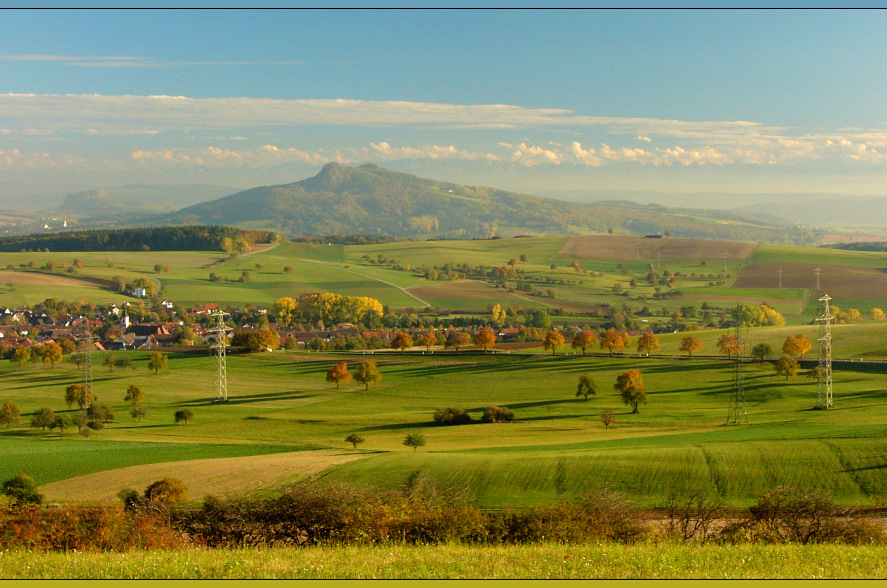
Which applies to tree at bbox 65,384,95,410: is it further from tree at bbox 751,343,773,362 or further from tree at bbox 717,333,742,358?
tree at bbox 751,343,773,362

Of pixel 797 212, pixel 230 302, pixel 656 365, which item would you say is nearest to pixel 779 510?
pixel 656 365

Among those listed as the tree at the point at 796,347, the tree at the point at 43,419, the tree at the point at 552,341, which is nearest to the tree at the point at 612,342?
the tree at the point at 552,341

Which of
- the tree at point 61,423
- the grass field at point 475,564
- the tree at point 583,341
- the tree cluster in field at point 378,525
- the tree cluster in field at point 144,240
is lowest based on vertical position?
the tree at point 61,423

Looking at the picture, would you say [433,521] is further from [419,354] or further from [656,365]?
[419,354]

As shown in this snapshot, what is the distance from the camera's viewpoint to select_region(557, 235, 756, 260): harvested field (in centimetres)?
9312

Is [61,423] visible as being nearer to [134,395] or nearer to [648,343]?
[134,395]

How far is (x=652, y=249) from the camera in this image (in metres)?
96.8

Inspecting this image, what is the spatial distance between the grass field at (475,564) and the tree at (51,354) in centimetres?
4058

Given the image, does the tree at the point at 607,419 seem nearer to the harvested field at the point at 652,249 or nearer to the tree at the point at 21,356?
the tree at the point at 21,356

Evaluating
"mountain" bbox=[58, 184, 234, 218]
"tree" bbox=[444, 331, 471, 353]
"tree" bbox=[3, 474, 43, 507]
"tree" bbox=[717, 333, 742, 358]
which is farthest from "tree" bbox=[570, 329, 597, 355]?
"mountain" bbox=[58, 184, 234, 218]

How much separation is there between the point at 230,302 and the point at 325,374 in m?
30.1

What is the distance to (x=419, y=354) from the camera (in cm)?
4850

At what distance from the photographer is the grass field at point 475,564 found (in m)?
7.71

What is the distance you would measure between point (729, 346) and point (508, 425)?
1900 cm
